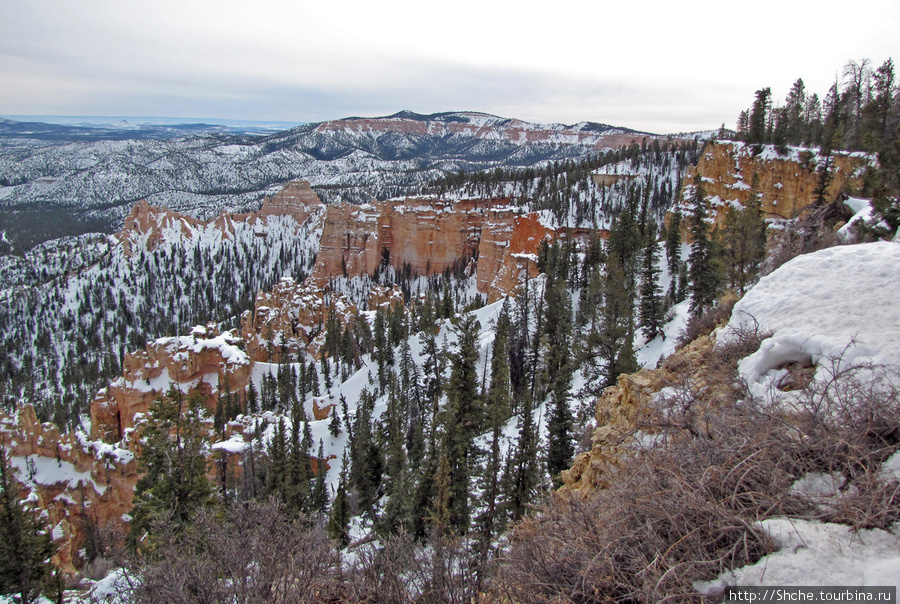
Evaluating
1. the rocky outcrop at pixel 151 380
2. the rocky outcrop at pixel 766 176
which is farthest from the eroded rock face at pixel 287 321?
the rocky outcrop at pixel 766 176

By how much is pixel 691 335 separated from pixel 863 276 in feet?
16.0

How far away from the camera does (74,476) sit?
3384cm

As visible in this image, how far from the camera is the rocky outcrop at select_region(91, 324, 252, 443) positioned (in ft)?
131

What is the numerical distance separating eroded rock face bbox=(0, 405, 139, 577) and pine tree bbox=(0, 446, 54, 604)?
11802 millimetres

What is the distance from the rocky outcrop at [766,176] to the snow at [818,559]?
50.4 m

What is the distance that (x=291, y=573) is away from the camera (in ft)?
22.9

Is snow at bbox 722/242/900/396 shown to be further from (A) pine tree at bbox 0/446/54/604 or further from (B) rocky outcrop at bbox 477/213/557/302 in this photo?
(B) rocky outcrop at bbox 477/213/557/302

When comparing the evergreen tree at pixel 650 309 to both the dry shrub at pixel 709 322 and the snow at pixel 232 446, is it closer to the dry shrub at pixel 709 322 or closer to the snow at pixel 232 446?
the dry shrub at pixel 709 322

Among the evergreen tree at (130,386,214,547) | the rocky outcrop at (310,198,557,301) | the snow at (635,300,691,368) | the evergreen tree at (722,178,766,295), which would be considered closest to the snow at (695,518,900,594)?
the evergreen tree at (130,386,214,547)

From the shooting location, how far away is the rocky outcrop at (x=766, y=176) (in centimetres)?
4962

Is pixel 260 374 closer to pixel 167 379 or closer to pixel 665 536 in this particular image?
pixel 167 379

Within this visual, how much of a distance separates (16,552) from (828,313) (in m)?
24.6

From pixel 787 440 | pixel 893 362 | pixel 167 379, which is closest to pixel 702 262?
pixel 893 362

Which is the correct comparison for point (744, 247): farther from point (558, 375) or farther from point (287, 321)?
point (287, 321)
